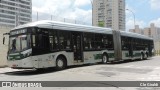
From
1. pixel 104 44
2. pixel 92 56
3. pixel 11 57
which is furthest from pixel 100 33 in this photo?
pixel 11 57

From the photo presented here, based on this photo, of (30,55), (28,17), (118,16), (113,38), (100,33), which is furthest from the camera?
(118,16)

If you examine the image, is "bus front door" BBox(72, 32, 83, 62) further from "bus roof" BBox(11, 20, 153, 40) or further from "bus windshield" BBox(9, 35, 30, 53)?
"bus windshield" BBox(9, 35, 30, 53)

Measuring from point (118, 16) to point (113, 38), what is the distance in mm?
43929

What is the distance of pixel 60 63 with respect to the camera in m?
20.6

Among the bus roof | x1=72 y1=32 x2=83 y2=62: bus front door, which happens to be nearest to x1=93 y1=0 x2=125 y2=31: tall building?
the bus roof

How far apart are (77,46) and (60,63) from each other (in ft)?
8.16

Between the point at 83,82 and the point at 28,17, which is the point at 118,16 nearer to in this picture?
the point at 28,17

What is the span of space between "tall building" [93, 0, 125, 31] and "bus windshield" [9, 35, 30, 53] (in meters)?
51.6

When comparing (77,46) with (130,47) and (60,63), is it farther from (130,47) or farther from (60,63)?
(130,47)

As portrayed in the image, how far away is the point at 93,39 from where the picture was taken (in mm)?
25016

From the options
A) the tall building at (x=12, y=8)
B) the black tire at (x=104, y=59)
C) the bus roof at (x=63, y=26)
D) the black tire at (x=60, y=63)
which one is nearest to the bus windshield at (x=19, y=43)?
the bus roof at (x=63, y=26)

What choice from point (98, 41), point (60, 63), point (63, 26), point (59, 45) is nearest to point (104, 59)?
point (98, 41)

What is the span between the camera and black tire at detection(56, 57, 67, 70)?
20.3m

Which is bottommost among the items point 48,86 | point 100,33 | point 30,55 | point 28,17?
point 48,86
